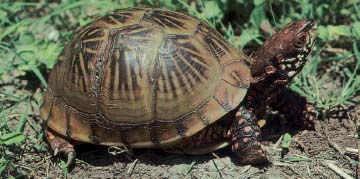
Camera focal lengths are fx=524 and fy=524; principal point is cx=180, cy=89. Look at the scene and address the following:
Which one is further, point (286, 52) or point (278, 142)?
point (278, 142)

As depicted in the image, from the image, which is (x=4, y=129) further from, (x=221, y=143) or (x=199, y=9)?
(x=199, y=9)

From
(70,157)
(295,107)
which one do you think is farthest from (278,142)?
(70,157)

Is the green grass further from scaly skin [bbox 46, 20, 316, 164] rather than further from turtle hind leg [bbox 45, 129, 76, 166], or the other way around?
scaly skin [bbox 46, 20, 316, 164]

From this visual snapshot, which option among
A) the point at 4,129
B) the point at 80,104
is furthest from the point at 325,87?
the point at 4,129

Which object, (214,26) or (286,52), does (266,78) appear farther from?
(214,26)

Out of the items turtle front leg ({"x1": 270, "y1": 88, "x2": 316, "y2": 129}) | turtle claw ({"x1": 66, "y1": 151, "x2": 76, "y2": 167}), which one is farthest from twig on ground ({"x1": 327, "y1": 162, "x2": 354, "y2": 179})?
turtle claw ({"x1": 66, "y1": 151, "x2": 76, "y2": 167})

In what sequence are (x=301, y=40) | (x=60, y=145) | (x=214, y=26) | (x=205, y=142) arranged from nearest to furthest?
(x=301, y=40) → (x=205, y=142) → (x=60, y=145) → (x=214, y=26)

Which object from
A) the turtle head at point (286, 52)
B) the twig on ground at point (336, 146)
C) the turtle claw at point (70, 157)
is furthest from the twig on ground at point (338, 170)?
the turtle claw at point (70, 157)

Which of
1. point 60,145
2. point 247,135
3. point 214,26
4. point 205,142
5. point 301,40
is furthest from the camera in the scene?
point 214,26
